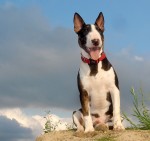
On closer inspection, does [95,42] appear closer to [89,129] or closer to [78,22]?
[78,22]

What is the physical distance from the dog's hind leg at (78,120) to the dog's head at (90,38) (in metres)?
1.38

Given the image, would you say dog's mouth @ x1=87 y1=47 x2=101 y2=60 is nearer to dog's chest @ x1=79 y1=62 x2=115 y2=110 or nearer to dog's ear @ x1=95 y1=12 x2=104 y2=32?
dog's chest @ x1=79 y1=62 x2=115 y2=110

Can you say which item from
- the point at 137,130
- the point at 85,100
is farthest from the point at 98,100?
the point at 137,130

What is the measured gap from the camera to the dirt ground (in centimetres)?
938

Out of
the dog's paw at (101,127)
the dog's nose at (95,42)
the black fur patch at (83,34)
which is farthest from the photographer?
the dog's paw at (101,127)

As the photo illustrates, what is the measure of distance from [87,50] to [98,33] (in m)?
0.43

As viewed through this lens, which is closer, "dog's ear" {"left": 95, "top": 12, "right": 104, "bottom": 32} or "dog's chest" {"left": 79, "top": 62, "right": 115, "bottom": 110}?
"dog's chest" {"left": 79, "top": 62, "right": 115, "bottom": 110}

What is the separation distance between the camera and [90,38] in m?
9.91

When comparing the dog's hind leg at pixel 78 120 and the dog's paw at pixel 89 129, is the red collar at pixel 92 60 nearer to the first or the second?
the dog's hind leg at pixel 78 120

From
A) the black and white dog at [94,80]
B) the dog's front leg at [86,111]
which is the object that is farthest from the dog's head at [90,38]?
the dog's front leg at [86,111]

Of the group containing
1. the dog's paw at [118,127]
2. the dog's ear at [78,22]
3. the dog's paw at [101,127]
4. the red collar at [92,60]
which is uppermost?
the dog's ear at [78,22]

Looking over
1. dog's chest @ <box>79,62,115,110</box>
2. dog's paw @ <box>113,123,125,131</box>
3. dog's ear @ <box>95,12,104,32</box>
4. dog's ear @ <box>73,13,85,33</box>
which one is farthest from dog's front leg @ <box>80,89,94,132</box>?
dog's ear @ <box>95,12,104,32</box>

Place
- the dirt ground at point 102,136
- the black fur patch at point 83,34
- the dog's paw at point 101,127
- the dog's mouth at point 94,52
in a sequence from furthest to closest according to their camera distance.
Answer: the dog's paw at point 101,127
the black fur patch at point 83,34
the dog's mouth at point 94,52
the dirt ground at point 102,136

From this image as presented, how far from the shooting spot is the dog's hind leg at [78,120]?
10.5m
